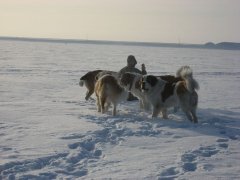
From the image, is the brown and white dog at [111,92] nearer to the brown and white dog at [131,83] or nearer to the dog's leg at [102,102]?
the dog's leg at [102,102]

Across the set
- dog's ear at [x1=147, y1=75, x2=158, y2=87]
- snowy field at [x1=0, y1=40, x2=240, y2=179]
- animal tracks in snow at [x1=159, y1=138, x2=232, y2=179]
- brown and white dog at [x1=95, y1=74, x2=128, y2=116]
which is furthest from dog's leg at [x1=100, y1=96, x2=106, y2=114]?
animal tracks in snow at [x1=159, y1=138, x2=232, y2=179]

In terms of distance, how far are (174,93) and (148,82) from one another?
706 mm

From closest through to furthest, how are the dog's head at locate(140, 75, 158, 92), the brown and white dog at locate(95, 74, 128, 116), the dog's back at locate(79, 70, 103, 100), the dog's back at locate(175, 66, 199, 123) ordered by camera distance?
the dog's back at locate(175, 66, 199, 123) < the dog's head at locate(140, 75, 158, 92) < the brown and white dog at locate(95, 74, 128, 116) < the dog's back at locate(79, 70, 103, 100)

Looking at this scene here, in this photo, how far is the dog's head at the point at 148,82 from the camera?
29.8ft

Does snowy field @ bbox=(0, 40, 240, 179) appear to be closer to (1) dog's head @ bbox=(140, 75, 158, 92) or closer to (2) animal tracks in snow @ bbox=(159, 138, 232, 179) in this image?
(2) animal tracks in snow @ bbox=(159, 138, 232, 179)

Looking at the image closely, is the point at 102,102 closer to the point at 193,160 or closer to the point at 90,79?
the point at 90,79

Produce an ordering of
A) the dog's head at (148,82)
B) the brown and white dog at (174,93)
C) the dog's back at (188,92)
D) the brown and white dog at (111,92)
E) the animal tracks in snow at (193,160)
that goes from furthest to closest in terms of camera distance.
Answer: the brown and white dog at (111,92) < the dog's head at (148,82) < the brown and white dog at (174,93) < the dog's back at (188,92) < the animal tracks in snow at (193,160)

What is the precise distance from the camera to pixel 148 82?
9.08m

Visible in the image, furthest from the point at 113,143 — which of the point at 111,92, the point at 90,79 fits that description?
the point at 90,79

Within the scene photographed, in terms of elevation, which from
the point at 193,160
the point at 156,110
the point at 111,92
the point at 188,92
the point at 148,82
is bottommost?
the point at 193,160

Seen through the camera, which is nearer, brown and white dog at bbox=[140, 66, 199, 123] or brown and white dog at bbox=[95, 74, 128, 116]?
brown and white dog at bbox=[140, 66, 199, 123]

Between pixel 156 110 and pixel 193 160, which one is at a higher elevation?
pixel 156 110

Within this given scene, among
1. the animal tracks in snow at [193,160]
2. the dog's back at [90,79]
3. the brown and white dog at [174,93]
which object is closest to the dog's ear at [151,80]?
the brown and white dog at [174,93]

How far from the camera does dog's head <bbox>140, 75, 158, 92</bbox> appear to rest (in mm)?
9078
